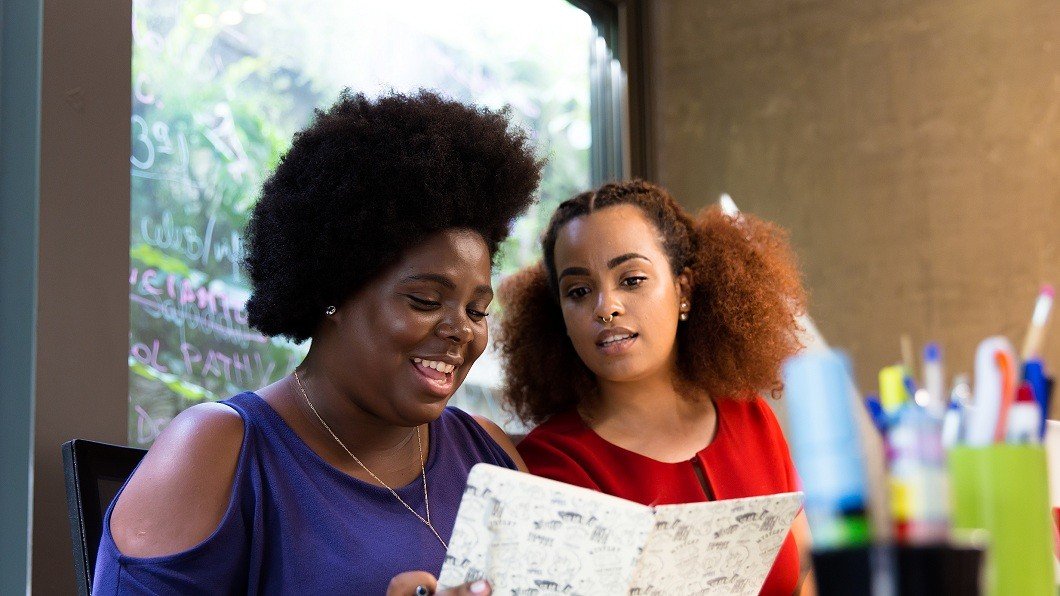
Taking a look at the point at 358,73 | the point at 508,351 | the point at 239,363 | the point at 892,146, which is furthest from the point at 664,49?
the point at 239,363

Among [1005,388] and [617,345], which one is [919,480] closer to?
[1005,388]

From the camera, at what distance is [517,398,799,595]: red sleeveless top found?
2.12 m

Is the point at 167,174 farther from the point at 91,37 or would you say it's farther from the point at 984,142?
the point at 984,142

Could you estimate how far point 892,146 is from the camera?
132 inches

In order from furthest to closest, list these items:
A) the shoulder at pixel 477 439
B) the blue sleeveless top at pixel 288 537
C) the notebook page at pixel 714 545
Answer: the shoulder at pixel 477 439
the blue sleeveless top at pixel 288 537
the notebook page at pixel 714 545

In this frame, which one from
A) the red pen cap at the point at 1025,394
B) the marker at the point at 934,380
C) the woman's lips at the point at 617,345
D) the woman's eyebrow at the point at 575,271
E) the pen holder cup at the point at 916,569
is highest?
the woman's eyebrow at the point at 575,271

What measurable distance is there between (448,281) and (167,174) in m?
0.86

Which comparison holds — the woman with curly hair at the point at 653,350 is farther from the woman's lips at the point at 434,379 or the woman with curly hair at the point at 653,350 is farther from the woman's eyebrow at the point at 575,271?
the woman's lips at the point at 434,379

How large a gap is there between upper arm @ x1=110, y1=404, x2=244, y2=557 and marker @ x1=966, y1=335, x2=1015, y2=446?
99 centimetres

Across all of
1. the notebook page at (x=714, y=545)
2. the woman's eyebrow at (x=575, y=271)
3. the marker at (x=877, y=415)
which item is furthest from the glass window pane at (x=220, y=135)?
the marker at (x=877, y=415)

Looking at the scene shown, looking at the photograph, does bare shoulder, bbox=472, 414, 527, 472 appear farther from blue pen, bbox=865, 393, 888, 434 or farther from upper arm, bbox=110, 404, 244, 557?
blue pen, bbox=865, 393, 888, 434

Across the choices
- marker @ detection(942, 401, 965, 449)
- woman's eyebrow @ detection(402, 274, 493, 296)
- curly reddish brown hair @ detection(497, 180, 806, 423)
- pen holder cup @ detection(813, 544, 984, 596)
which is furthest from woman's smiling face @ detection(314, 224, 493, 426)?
pen holder cup @ detection(813, 544, 984, 596)

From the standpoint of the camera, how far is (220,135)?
2371 millimetres

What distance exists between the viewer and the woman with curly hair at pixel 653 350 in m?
2.17
